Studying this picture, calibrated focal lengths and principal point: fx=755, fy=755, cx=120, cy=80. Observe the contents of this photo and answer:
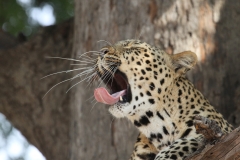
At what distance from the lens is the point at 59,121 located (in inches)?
397

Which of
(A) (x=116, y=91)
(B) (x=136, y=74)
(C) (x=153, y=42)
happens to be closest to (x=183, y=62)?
(B) (x=136, y=74)

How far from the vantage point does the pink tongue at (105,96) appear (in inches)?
247

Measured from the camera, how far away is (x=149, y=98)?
260 inches

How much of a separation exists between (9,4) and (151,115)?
536cm

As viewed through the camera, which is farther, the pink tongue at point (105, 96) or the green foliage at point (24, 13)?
the green foliage at point (24, 13)

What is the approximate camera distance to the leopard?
6.53 metres

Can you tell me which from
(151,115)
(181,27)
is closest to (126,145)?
(181,27)

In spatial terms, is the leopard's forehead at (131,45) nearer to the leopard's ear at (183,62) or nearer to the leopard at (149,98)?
the leopard at (149,98)

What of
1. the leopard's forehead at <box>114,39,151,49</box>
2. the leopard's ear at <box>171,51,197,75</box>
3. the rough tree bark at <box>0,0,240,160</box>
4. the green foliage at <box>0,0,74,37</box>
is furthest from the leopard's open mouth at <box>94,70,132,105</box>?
the green foliage at <box>0,0,74,37</box>

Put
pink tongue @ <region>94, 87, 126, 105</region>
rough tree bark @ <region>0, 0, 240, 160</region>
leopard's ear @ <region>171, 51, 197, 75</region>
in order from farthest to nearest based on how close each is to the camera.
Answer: rough tree bark @ <region>0, 0, 240, 160</region>, leopard's ear @ <region>171, 51, 197, 75</region>, pink tongue @ <region>94, 87, 126, 105</region>

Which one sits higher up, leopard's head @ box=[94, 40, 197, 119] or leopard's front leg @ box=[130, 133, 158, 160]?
leopard's head @ box=[94, 40, 197, 119]

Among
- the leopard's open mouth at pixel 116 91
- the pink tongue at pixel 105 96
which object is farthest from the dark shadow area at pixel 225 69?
the pink tongue at pixel 105 96

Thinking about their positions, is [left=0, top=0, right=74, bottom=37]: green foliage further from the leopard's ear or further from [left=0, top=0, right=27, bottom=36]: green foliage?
the leopard's ear

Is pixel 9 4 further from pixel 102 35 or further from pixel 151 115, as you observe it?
pixel 151 115
